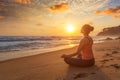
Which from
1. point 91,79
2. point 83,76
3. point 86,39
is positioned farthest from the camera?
point 86,39

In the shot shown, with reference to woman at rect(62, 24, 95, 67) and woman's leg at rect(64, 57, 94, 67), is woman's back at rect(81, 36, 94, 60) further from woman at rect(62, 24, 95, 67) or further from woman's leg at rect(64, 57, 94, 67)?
woman's leg at rect(64, 57, 94, 67)

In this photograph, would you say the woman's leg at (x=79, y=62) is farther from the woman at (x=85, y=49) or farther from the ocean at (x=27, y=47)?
the ocean at (x=27, y=47)

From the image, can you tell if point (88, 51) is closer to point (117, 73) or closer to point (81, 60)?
point (81, 60)

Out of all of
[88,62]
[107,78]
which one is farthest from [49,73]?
[107,78]

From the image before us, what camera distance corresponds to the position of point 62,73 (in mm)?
5801

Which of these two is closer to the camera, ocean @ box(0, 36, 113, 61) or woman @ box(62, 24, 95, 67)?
woman @ box(62, 24, 95, 67)

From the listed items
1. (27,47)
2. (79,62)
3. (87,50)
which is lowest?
(79,62)

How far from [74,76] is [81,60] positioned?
4.32 ft

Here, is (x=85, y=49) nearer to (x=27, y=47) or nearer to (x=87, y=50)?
(x=87, y=50)

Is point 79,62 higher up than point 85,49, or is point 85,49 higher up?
point 85,49

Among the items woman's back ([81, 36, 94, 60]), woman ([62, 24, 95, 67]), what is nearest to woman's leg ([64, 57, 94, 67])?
woman ([62, 24, 95, 67])

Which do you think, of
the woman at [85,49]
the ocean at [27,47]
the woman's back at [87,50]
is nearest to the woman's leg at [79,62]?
the woman at [85,49]

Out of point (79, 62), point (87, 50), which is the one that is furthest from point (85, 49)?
point (79, 62)

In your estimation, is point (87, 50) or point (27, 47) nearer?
point (87, 50)
